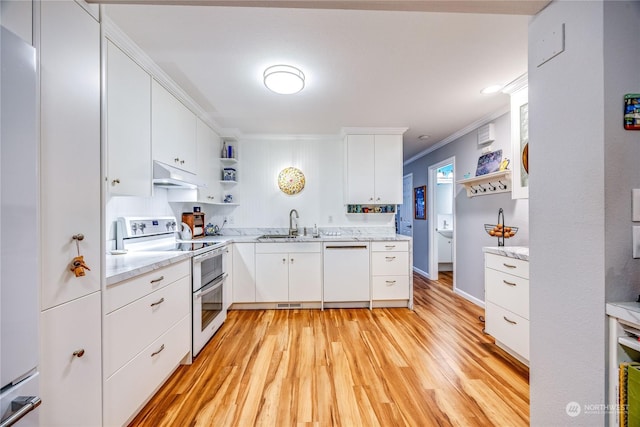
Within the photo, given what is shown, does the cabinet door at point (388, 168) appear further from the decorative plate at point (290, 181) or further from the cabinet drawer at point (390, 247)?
the decorative plate at point (290, 181)

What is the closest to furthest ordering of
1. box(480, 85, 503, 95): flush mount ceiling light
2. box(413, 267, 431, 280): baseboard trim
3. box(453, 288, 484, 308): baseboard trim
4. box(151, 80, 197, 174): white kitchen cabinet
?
box(151, 80, 197, 174): white kitchen cabinet
box(480, 85, 503, 95): flush mount ceiling light
box(453, 288, 484, 308): baseboard trim
box(413, 267, 431, 280): baseboard trim

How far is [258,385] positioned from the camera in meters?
1.70

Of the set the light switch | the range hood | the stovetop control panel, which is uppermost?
the range hood

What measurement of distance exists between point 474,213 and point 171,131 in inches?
147

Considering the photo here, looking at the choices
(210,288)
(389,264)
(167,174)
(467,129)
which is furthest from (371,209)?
(167,174)

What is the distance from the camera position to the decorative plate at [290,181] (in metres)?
3.65

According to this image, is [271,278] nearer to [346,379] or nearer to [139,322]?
[346,379]

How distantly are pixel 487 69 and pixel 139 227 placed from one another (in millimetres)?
3209

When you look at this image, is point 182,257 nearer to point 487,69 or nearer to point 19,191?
point 19,191

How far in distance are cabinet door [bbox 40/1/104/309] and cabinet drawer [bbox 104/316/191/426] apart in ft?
1.84

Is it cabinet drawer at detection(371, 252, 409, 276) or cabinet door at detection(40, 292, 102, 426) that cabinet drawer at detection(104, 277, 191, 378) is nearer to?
cabinet door at detection(40, 292, 102, 426)

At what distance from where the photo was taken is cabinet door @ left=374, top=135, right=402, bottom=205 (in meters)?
3.42

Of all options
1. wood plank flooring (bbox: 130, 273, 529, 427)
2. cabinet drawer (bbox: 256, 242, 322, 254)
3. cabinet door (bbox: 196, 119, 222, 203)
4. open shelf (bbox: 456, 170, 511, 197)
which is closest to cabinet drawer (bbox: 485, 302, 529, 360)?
wood plank flooring (bbox: 130, 273, 529, 427)

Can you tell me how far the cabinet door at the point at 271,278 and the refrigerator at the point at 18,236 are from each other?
7.52 feet
